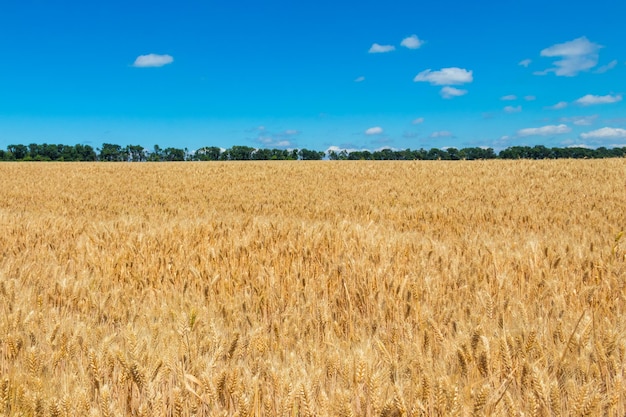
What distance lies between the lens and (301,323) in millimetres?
2451

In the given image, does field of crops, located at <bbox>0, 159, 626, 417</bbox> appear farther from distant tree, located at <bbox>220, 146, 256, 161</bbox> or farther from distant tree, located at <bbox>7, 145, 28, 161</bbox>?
distant tree, located at <bbox>7, 145, 28, 161</bbox>

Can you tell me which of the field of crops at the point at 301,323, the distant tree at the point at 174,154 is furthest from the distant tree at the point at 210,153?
the field of crops at the point at 301,323

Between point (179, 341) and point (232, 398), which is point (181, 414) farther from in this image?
point (179, 341)

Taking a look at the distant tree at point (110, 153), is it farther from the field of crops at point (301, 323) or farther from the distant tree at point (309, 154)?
the field of crops at point (301, 323)

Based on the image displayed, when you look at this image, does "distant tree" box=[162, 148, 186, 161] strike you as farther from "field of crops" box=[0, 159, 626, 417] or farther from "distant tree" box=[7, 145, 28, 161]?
"field of crops" box=[0, 159, 626, 417]

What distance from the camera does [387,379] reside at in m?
1.56

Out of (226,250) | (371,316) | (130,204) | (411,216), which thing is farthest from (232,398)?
(130,204)

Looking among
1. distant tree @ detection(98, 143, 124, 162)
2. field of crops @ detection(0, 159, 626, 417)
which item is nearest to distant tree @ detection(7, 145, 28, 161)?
distant tree @ detection(98, 143, 124, 162)

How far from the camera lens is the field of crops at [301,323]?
4.67 feet

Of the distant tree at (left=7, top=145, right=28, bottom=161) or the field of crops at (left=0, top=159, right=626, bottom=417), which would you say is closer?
the field of crops at (left=0, top=159, right=626, bottom=417)

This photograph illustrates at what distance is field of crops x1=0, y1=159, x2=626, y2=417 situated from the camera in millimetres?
1423

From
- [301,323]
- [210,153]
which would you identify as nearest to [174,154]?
[210,153]

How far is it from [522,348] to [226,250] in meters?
2.79

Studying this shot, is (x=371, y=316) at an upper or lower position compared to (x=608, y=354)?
lower
